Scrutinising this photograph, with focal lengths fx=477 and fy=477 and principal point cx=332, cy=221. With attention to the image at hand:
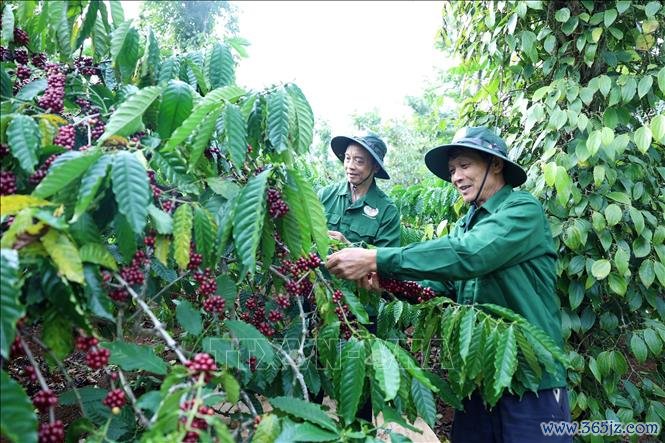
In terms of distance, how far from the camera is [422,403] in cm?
143

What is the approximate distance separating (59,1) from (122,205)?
60 cm

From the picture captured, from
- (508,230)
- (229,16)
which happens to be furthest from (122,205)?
(229,16)

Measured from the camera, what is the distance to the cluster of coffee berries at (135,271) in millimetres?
1014

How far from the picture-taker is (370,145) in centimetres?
265

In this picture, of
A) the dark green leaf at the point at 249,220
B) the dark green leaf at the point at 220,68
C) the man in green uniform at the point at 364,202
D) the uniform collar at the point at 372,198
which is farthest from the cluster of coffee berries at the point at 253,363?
the uniform collar at the point at 372,198

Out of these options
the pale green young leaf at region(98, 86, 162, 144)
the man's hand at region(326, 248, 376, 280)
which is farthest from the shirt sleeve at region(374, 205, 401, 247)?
the pale green young leaf at region(98, 86, 162, 144)

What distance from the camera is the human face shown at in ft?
8.73

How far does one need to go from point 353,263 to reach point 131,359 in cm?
74

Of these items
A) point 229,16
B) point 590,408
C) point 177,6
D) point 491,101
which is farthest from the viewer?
point 229,16

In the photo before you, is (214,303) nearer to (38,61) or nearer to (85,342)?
(85,342)

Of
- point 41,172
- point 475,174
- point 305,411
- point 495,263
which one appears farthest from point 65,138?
point 475,174

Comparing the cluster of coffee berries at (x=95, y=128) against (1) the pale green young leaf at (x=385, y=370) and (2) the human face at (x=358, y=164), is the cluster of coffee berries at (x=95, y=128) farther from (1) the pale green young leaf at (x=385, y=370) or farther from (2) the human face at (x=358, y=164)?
(2) the human face at (x=358, y=164)

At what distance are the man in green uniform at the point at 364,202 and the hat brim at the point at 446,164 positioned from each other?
1.76 feet

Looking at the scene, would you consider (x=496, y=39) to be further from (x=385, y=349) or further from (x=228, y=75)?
(x=385, y=349)
